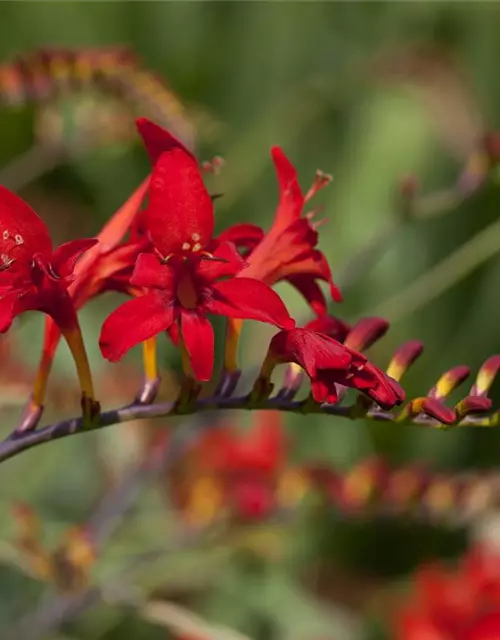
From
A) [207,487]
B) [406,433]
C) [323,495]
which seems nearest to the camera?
[323,495]

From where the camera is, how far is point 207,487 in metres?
0.88

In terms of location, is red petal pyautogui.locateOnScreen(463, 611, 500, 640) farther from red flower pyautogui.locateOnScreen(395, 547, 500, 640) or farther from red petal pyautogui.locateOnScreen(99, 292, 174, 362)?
red petal pyautogui.locateOnScreen(99, 292, 174, 362)

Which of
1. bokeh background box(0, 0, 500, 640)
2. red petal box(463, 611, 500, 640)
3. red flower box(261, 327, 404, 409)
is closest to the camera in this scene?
red flower box(261, 327, 404, 409)

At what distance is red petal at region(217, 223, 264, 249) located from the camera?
1.47ft

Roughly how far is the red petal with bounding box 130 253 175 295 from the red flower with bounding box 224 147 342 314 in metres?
0.05

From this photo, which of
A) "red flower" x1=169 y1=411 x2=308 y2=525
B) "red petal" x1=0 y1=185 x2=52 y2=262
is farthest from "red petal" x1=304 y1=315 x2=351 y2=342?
"red flower" x1=169 y1=411 x2=308 y2=525

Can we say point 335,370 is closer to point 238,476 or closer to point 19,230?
point 19,230

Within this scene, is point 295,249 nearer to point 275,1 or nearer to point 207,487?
point 207,487

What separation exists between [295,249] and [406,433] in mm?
924

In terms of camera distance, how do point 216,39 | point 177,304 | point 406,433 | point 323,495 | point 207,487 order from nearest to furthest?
1. point 177,304
2. point 323,495
3. point 207,487
4. point 406,433
5. point 216,39

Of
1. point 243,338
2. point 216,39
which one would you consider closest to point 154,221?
point 243,338

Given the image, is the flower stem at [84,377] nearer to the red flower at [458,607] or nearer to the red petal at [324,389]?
the red petal at [324,389]

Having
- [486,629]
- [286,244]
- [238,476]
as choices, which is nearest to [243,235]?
[286,244]

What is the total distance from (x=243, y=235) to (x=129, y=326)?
3.8 inches
